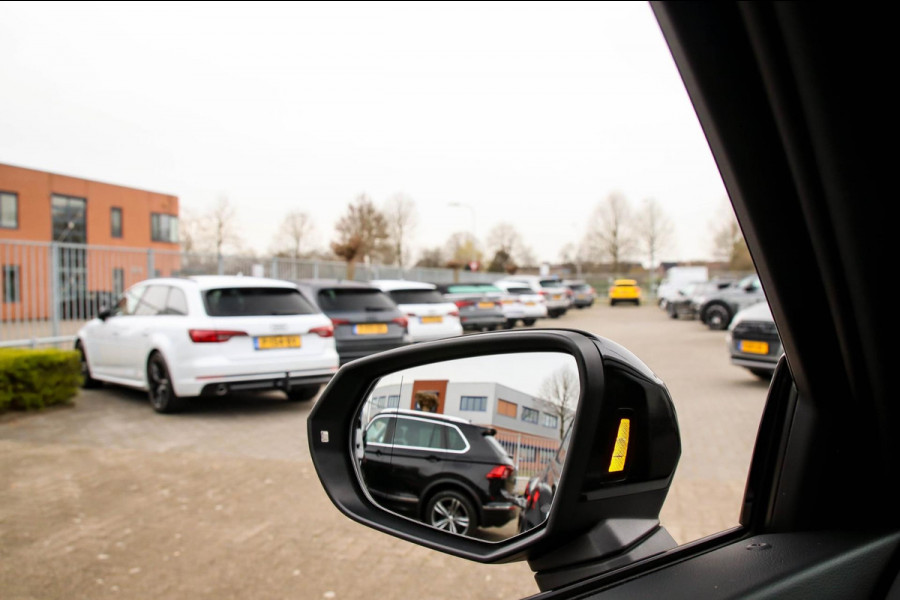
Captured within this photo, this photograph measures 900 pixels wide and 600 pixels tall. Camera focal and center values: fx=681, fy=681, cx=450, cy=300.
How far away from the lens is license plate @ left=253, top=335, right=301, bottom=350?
26.0 feet

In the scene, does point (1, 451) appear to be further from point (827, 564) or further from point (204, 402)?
point (827, 564)

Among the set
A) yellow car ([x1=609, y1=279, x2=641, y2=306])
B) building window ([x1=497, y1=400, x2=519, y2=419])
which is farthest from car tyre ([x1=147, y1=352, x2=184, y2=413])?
yellow car ([x1=609, y1=279, x2=641, y2=306])

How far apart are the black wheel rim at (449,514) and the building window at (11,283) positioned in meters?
11.3

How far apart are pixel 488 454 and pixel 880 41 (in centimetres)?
89

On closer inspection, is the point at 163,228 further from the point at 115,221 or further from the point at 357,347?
the point at 357,347

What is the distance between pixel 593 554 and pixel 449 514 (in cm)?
30

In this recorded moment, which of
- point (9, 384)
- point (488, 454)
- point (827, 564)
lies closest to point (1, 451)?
point (9, 384)

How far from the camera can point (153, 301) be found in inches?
340

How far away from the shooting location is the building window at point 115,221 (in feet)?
128

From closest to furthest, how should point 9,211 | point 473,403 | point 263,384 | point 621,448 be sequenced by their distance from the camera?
point 621,448
point 473,403
point 263,384
point 9,211

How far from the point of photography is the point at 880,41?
0.85 meters

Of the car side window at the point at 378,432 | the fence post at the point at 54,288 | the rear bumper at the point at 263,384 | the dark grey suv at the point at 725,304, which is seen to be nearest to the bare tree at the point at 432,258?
the dark grey suv at the point at 725,304

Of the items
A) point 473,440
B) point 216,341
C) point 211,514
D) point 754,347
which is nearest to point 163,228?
point 216,341

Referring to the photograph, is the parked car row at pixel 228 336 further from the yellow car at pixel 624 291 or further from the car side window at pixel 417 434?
the yellow car at pixel 624 291
